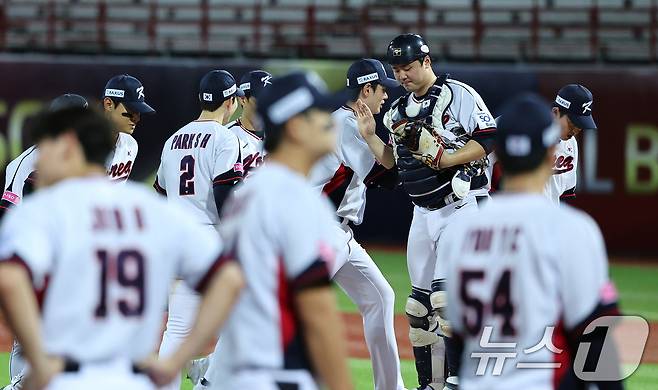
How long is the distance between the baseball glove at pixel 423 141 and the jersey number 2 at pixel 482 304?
Answer: 358cm

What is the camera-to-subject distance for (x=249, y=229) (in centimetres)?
367

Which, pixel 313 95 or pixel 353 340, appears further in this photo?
pixel 353 340

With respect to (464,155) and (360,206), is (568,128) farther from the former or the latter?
(360,206)

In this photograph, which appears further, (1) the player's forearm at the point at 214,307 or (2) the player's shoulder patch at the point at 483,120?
(2) the player's shoulder patch at the point at 483,120

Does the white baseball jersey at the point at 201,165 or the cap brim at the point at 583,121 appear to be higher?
the cap brim at the point at 583,121

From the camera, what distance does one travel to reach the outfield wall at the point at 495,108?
611 inches

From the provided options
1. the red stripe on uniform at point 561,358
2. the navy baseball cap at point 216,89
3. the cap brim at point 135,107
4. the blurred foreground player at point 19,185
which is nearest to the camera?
the red stripe on uniform at point 561,358

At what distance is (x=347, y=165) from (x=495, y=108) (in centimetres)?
820

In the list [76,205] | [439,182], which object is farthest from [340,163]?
[76,205]

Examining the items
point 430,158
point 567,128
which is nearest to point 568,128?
point 567,128

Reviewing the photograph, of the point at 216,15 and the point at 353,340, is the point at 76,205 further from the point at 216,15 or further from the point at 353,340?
the point at 216,15

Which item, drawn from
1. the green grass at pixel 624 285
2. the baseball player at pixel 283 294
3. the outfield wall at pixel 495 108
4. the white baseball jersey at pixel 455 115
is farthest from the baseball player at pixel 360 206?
the outfield wall at pixel 495 108

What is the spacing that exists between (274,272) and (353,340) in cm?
658

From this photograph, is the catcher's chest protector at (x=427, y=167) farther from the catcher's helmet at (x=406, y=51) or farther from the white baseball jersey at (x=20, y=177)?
the white baseball jersey at (x=20, y=177)
